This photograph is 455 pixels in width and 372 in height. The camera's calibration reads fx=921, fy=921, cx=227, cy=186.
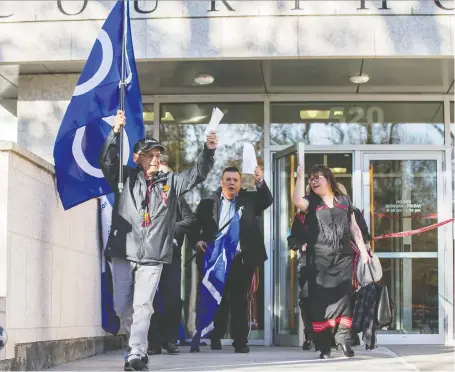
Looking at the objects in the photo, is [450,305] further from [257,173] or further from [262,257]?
[257,173]

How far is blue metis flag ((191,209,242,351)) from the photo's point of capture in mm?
9398

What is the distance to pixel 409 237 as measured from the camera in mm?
11133

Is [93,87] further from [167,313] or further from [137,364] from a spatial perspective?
[167,313]

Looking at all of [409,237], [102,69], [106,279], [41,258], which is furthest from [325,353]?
[409,237]

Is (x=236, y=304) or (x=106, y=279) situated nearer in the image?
(x=106, y=279)

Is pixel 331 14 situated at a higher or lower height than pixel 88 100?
higher

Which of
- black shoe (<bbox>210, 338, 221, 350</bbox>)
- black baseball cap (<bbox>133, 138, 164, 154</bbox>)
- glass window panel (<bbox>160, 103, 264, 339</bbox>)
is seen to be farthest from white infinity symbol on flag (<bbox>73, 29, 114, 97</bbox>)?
glass window panel (<bbox>160, 103, 264, 339</bbox>)

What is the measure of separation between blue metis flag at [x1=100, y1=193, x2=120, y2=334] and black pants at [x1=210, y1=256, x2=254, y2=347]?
1179 millimetres

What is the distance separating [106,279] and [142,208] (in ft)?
7.77

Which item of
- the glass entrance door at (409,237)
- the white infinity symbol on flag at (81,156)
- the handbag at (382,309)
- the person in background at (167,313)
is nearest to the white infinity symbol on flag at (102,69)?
the white infinity symbol on flag at (81,156)

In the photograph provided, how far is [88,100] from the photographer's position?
7270 mm

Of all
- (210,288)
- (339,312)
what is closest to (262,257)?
(210,288)

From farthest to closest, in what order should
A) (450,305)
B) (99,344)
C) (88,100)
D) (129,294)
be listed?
(450,305), (99,344), (88,100), (129,294)

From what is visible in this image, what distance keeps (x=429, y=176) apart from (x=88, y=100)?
17.4ft
